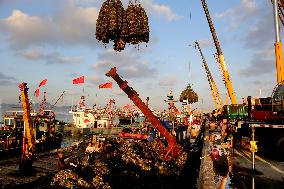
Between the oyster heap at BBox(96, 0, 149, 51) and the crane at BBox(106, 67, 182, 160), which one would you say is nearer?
the oyster heap at BBox(96, 0, 149, 51)

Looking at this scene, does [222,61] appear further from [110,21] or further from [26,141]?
[110,21]

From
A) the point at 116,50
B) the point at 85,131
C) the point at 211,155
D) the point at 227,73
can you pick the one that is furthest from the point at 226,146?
the point at 85,131

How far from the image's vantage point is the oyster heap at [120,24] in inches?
280

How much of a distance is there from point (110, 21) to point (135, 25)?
0.64 meters

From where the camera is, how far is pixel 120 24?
711 cm

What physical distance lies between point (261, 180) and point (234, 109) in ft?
83.9

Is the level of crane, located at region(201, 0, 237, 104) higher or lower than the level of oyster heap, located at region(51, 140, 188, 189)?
higher

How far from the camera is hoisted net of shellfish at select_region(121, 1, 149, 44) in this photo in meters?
7.12

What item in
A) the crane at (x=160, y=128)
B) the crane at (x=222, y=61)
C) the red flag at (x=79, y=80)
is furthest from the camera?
the red flag at (x=79, y=80)

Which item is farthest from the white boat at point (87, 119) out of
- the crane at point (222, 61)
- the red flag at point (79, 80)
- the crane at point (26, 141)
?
the crane at point (26, 141)

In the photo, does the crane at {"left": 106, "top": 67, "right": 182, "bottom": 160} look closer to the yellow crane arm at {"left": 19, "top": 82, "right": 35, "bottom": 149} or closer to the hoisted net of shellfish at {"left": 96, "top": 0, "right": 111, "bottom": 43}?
the yellow crane arm at {"left": 19, "top": 82, "right": 35, "bottom": 149}

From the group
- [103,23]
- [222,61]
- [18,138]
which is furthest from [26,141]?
[222,61]

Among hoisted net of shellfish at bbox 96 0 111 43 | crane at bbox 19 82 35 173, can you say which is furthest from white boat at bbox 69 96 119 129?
hoisted net of shellfish at bbox 96 0 111 43

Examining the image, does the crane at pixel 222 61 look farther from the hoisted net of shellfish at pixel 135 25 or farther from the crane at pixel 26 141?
the hoisted net of shellfish at pixel 135 25
